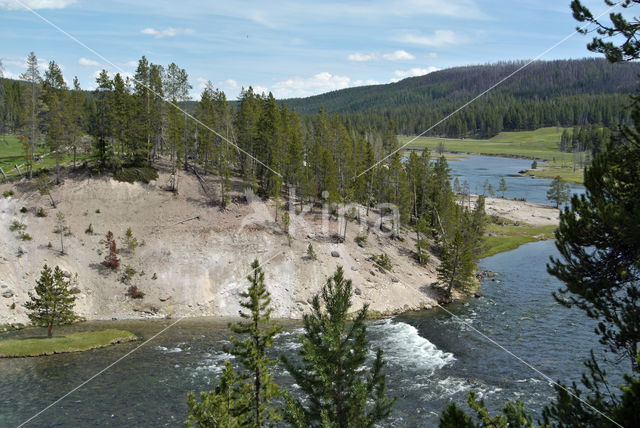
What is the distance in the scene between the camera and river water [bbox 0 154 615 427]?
29531 mm

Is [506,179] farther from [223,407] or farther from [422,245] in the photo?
[223,407]

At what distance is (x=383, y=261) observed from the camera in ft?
194

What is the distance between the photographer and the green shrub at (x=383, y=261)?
5884 centimetres

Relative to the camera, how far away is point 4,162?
7612 centimetres

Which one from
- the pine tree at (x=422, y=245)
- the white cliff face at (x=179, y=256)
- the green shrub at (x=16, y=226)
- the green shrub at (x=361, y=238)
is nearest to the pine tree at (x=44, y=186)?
the white cliff face at (x=179, y=256)

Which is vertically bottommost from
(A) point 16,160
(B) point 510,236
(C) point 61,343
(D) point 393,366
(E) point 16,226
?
(D) point 393,366

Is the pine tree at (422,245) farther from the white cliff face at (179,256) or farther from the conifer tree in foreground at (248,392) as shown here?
the conifer tree in foreground at (248,392)

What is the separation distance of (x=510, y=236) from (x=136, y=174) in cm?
6698

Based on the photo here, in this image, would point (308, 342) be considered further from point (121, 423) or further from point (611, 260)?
point (121, 423)

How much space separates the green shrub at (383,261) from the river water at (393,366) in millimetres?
9320

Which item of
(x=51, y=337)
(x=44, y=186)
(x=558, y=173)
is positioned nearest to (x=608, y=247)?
(x=51, y=337)

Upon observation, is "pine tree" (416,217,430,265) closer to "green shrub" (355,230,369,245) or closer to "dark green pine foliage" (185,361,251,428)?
"green shrub" (355,230,369,245)

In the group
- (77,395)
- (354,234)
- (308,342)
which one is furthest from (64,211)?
(308,342)

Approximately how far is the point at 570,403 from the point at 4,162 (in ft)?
286
